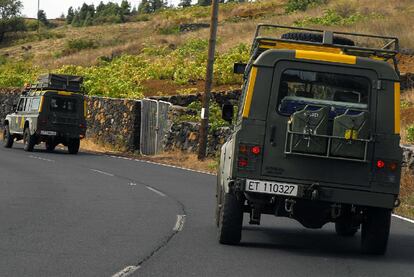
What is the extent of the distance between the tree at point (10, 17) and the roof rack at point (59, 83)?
67939 millimetres

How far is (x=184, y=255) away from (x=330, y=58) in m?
3.13

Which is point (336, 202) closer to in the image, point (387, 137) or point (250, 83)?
point (387, 137)

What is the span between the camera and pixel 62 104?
35.0 m

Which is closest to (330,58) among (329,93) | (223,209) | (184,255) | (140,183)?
(329,93)

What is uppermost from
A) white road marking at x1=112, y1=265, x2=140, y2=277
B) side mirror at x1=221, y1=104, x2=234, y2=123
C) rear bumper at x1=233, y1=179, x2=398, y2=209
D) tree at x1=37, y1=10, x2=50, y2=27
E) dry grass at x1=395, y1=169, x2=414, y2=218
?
tree at x1=37, y1=10, x2=50, y2=27

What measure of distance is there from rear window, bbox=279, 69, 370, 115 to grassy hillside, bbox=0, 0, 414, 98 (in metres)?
29.0

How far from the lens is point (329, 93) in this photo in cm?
1188

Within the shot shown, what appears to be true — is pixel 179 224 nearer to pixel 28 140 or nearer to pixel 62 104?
pixel 62 104

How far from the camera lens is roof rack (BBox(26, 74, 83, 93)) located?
35250 millimetres

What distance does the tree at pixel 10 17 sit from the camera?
102312mm

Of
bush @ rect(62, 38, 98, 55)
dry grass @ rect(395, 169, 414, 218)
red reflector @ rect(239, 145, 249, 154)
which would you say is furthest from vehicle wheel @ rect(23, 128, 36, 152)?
bush @ rect(62, 38, 98, 55)

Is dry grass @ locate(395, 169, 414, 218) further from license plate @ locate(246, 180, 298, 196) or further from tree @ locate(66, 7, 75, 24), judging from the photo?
tree @ locate(66, 7, 75, 24)

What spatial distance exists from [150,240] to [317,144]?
259 cm

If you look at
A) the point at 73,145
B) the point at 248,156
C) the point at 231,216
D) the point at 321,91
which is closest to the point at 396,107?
the point at 321,91
